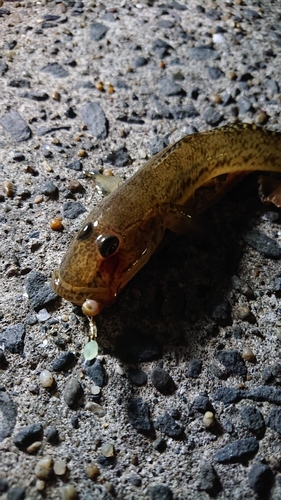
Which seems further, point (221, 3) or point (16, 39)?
point (221, 3)

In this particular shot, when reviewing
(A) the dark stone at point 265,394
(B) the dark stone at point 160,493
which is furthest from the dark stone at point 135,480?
(A) the dark stone at point 265,394

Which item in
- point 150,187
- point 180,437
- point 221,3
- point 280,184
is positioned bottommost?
point 180,437

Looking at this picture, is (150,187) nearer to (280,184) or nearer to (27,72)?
(280,184)

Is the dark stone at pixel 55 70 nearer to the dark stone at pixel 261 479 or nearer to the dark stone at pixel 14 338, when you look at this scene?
the dark stone at pixel 14 338

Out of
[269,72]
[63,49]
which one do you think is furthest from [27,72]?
[269,72]

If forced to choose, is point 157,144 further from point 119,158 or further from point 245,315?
point 245,315

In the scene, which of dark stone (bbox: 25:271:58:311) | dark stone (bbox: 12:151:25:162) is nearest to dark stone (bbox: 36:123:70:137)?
dark stone (bbox: 12:151:25:162)
